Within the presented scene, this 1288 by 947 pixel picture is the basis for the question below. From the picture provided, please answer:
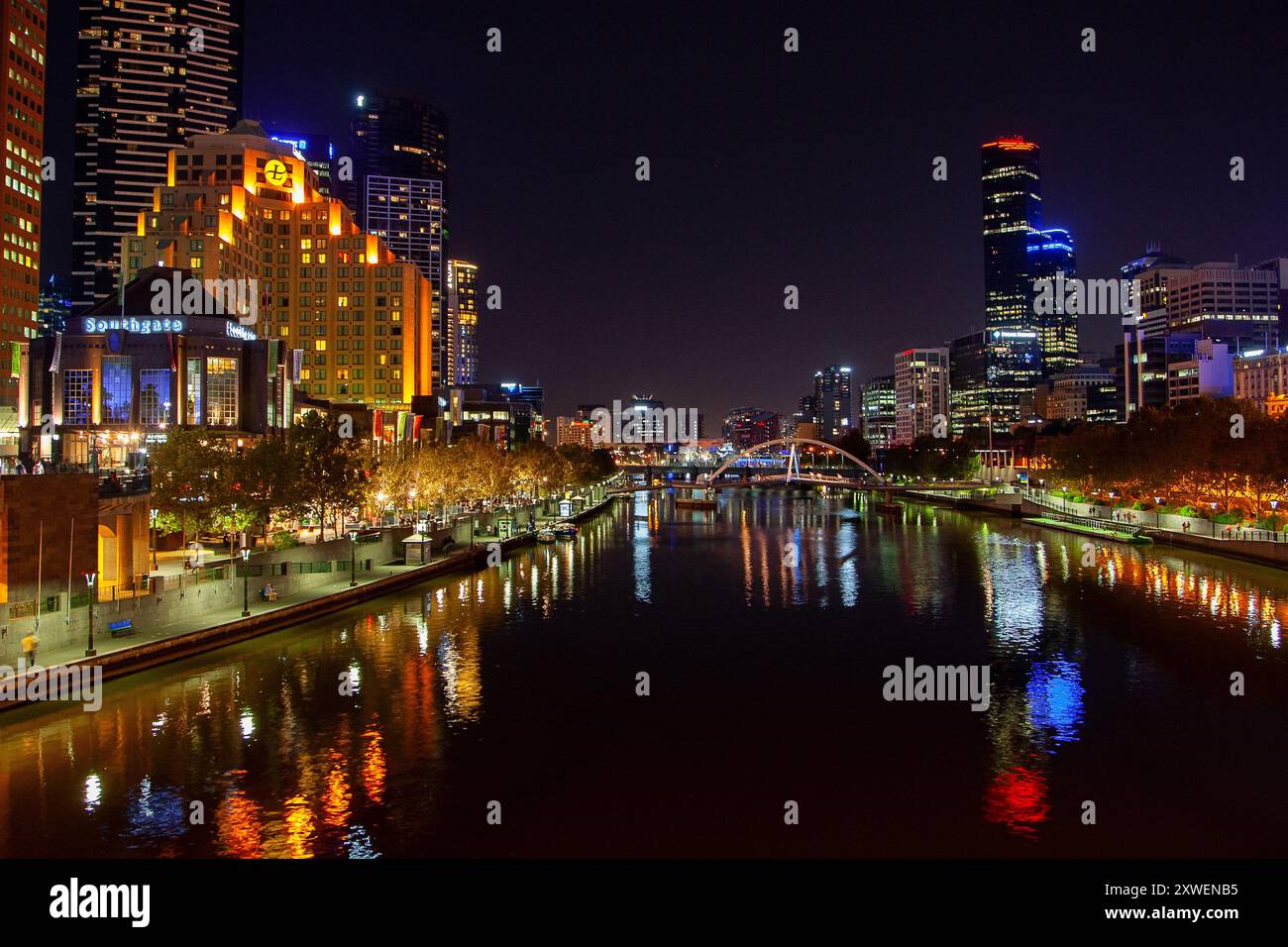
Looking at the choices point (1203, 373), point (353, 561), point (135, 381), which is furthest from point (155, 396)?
point (1203, 373)

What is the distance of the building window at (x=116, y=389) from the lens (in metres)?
53.3

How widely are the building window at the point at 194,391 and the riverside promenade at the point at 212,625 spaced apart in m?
18.3

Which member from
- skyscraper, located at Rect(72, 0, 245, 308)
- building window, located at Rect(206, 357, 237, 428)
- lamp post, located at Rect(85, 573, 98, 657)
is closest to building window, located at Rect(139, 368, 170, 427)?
building window, located at Rect(206, 357, 237, 428)

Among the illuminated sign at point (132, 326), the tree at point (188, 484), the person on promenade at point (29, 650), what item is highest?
the illuminated sign at point (132, 326)

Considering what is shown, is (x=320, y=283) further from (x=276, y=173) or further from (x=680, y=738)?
(x=680, y=738)

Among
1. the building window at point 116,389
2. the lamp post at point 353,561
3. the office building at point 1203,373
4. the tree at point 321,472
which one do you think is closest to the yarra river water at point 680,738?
the lamp post at point 353,561

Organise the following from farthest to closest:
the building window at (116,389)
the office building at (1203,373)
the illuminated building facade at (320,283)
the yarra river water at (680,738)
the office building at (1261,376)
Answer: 1. the office building at (1203,373)
2. the office building at (1261,376)
3. the illuminated building facade at (320,283)
4. the building window at (116,389)
5. the yarra river water at (680,738)

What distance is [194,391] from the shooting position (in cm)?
5578

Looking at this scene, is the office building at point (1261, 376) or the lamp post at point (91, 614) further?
the office building at point (1261, 376)

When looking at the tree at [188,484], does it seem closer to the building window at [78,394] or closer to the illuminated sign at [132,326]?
the building window at [78,394]
